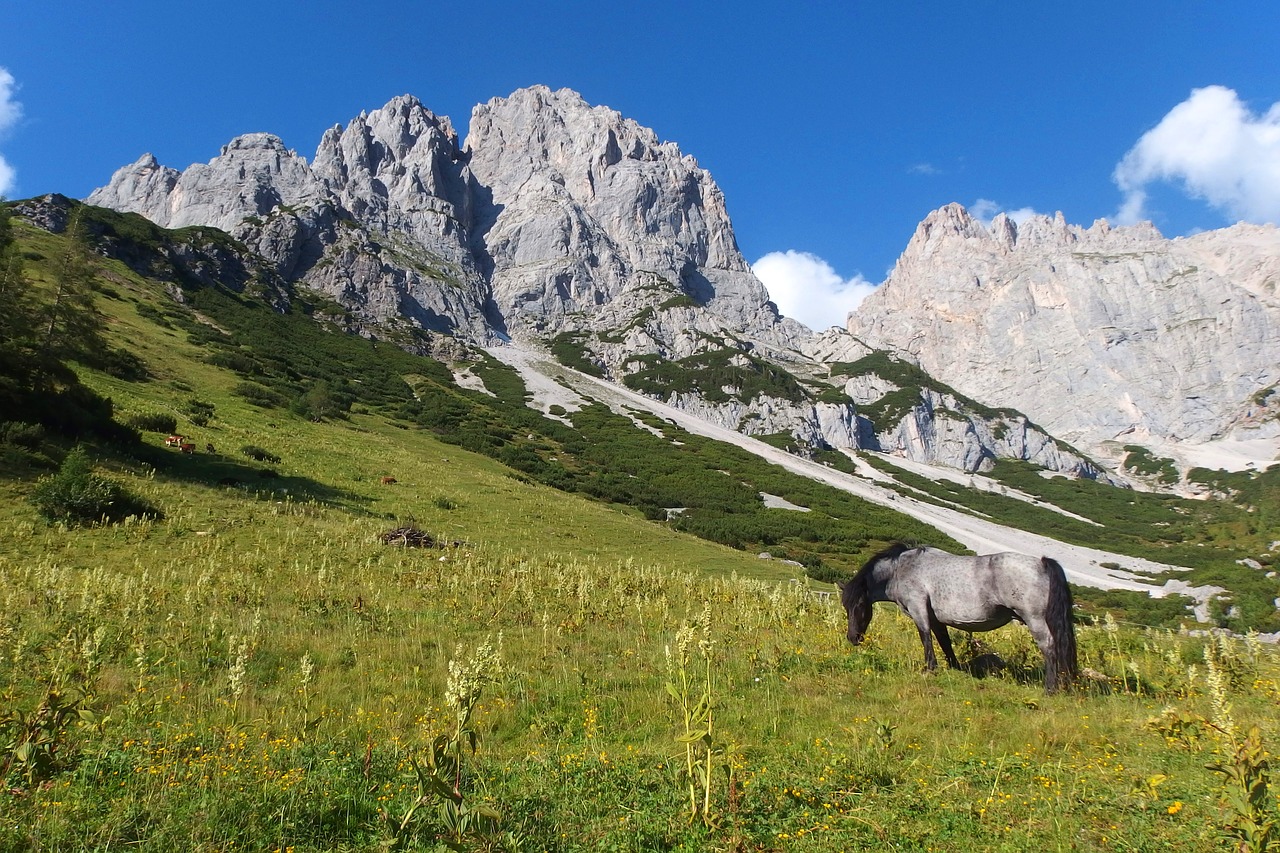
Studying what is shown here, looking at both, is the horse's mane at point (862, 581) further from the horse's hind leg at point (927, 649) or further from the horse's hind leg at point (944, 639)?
the horse's hind leg at point (944, 639)

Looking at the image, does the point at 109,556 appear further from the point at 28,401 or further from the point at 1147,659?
the point at 1147,659

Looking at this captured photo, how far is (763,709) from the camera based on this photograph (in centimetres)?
867

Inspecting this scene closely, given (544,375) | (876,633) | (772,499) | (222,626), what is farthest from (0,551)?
(544,375)

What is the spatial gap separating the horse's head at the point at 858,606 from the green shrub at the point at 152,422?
3399cm

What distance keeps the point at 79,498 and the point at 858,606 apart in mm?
22132

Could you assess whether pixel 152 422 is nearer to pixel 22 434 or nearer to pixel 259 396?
pixel 22 434

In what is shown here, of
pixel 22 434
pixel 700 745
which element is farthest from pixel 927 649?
pixel 22 434

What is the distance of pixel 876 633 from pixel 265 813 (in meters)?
12.7

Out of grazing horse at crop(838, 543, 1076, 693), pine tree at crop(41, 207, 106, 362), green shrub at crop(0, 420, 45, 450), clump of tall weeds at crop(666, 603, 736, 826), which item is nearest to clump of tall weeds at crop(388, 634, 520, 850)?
clump of tall weeds at crop(666, 603, 736, 826)

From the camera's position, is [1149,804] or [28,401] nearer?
[1149,804]

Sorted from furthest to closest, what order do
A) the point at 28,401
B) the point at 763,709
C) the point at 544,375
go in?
the point at 544,375
the point at 28,401
the point at 763,709

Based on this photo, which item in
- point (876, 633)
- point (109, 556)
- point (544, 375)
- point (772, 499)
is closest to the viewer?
point (876, 633)

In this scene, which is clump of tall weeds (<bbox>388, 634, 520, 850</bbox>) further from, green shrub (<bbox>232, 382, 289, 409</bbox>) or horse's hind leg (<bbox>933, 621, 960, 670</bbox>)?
green shrub (<bbox>232, 382, 289, 409</bbox>)

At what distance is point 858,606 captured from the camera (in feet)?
42.0
